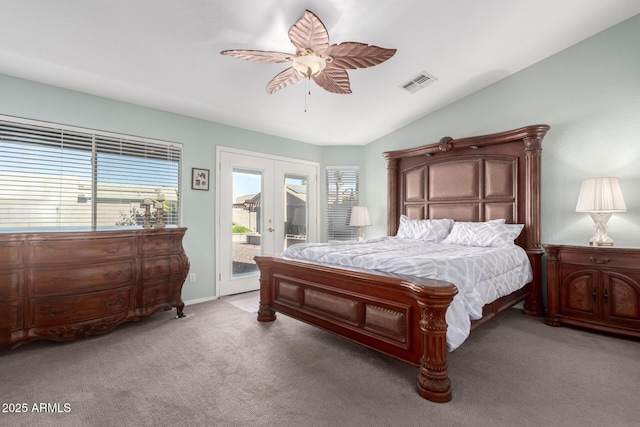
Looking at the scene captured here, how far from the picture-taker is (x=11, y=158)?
2988 mm

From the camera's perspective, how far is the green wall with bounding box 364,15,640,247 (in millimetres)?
3219

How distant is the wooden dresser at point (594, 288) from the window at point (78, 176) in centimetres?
455

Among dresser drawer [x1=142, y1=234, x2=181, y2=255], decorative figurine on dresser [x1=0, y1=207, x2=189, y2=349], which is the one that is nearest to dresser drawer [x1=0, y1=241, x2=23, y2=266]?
decorative figurine on dresser [x1=0, y1=207, x2=189, y2=349]

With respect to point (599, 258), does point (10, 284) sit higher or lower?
lower

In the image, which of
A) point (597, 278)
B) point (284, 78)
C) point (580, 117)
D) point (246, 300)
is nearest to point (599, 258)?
point (597, 278)

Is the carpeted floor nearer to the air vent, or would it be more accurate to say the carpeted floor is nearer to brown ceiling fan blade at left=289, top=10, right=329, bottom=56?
brown ceiling fan blade at left=289, top=10, right=329, bottom=56

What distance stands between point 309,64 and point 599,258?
10.7 feet

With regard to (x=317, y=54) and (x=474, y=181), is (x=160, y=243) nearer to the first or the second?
(x=317, y=54)

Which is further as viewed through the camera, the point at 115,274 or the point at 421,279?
the point at 115,274

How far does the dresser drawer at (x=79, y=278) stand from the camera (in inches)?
103

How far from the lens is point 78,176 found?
3.34 meters

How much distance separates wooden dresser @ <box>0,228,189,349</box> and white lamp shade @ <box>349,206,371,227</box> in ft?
9.75

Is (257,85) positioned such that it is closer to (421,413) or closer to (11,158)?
(11,158)

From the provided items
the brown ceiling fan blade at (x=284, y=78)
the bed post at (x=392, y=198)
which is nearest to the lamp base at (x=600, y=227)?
the bed post at (x=392, y=198)
